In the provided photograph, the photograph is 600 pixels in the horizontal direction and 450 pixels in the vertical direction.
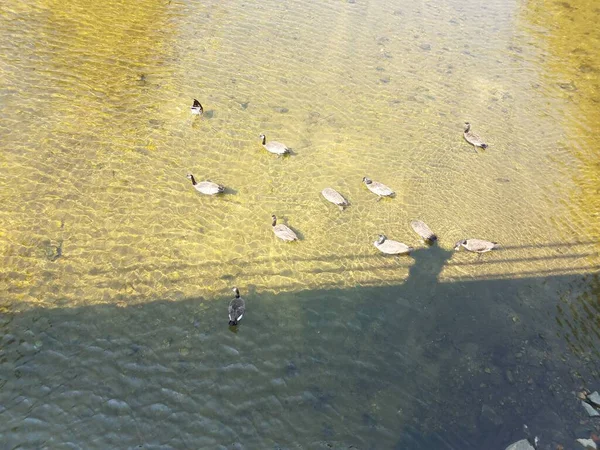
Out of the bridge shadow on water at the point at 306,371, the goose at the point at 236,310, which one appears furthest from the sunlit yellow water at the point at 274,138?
the bridge shadow on water at the point at 306,371

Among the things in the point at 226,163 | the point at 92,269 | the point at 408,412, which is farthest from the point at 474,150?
the point at 92,269

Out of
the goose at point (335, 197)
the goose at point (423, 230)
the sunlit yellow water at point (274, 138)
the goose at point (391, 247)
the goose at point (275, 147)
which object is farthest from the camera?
the goose at point (275, 147)

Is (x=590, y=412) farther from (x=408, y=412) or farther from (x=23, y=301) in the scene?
(x=23, y=301)

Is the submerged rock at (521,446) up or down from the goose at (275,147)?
down

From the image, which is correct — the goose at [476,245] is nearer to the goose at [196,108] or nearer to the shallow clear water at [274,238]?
the shallow clear water at [274,238]

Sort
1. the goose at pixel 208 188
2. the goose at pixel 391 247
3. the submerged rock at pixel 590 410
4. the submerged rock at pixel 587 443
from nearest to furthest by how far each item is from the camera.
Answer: the submerged rock at pixel 587 443
the submerged rock at pixel 590 410
the goose at pixel 391 247
the goose at pixel 208 188

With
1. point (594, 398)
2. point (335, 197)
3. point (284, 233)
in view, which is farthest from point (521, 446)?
point (335, 197)

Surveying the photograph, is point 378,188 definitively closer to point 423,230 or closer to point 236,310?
point 423,230
